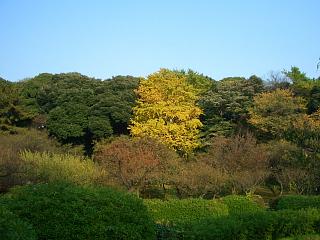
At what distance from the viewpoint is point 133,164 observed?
25609 millimetres

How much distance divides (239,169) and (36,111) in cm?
2350

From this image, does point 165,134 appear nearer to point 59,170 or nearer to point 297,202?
point 59,170

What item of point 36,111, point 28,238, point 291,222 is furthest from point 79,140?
point 28,238

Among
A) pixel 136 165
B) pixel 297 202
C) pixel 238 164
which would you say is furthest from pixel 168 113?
pixel 297 202

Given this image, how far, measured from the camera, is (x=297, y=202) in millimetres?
21328

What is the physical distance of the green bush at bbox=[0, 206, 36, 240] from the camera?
6.18 m

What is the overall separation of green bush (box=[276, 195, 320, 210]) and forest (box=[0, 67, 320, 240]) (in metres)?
0.08

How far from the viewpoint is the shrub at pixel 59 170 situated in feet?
79.5

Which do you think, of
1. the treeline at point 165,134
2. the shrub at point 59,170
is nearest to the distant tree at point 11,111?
the treeline at point 165,134

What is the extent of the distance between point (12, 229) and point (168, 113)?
1257 inches

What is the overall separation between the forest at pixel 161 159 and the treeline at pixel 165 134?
0.09 m

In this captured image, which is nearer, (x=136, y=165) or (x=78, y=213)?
(x=78, y=213)

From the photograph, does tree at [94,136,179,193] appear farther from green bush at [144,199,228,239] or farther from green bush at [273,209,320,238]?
green bush at [273,209,320,238]

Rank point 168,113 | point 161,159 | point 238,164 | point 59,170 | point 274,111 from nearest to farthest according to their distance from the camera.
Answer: point 59,170 → point 161,159 → point 238,164 → point 274,111 → point 168,113
